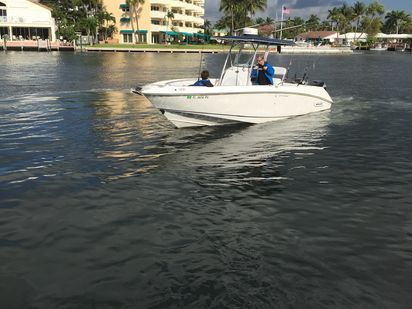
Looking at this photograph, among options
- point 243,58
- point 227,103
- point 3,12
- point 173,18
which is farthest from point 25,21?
point 227,103

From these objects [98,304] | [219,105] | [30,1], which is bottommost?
[98,304]

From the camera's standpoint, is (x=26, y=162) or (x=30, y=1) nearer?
(x=26, y=162)

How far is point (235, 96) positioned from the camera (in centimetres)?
1535

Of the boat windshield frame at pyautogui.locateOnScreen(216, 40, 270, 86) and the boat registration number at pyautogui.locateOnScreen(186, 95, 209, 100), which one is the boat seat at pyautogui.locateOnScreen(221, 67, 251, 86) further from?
the boat registration number at pyautogui.locateOnScreen(186, 95, 209, 100)


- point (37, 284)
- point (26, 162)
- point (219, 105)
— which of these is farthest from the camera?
point (219, 105)

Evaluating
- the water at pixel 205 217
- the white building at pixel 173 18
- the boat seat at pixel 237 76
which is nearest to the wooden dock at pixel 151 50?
the white building at pixel 173 18

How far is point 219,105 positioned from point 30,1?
313 ft

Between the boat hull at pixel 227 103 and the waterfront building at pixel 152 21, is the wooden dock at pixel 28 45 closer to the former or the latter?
the waterfront building at pixel 152 21

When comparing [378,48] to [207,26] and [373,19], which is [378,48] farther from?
[207,26]

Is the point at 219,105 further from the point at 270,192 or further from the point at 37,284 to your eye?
the point at 37,284

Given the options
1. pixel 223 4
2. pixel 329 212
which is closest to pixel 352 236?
pixel 329 212

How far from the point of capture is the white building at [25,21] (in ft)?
302

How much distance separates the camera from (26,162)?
1221 centimetres

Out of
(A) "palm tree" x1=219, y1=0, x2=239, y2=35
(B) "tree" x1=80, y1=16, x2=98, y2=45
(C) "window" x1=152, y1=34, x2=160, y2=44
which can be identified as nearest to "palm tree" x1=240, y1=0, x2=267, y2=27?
(A) "palm tree" x1=219, y1=0, x2=239, y2=35
